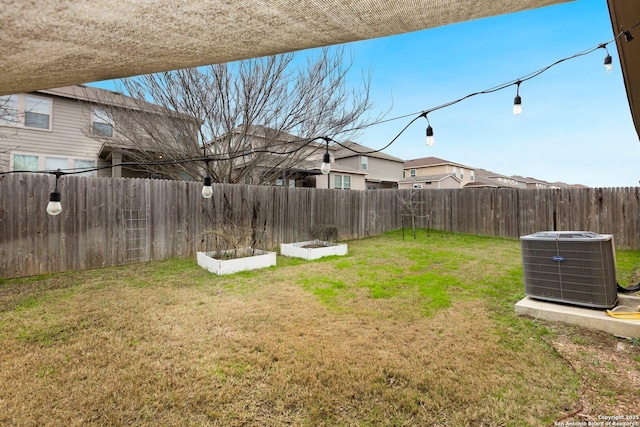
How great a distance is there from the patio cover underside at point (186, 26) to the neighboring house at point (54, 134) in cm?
786

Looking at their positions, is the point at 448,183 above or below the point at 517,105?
above

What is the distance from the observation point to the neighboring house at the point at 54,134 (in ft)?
29.1

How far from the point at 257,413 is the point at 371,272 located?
3842mm

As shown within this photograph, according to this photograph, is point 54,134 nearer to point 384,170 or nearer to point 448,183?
point 384,170

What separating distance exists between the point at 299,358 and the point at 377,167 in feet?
66.3

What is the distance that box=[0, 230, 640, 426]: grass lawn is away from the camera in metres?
1.79

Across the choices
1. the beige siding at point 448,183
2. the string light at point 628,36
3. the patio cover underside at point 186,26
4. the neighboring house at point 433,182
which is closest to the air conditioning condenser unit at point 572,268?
the string light at point 628,36

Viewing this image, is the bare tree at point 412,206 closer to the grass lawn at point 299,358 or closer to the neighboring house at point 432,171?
the grass lawn at point 299,358

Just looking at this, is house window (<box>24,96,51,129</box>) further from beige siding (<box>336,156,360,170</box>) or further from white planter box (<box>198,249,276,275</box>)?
beige siding (<box>336,156,360,170</box>)

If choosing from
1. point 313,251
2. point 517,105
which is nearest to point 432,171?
point 313,251

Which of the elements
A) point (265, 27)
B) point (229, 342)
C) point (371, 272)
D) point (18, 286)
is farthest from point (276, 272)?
point (265, 27)

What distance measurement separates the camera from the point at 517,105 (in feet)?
10.4

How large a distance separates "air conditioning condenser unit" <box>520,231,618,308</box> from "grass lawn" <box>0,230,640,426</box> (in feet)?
1.49

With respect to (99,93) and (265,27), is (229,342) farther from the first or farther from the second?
(99,93)
